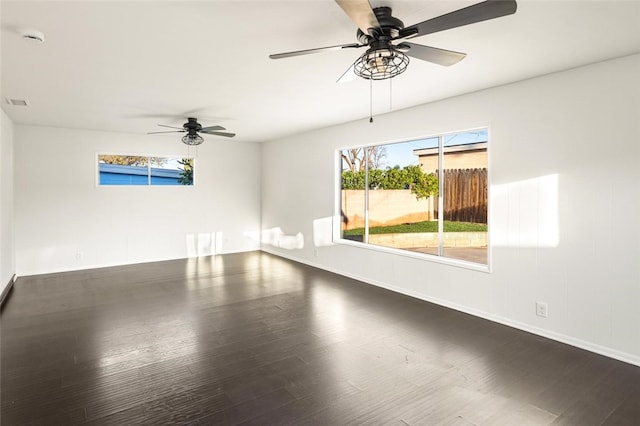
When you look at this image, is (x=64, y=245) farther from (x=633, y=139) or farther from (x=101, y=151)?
(x=633, y=139)

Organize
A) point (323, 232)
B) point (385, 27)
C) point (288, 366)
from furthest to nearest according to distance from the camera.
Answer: point (323, 232)
point (288, 366)
point (385, 27)

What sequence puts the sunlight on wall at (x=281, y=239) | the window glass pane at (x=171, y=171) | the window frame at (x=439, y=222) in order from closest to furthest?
1. the window frame at (x=439, y=222)
2. the sunlight on wall at (x=281, y=239)
3. the window glass pane at (x=171, y=171)

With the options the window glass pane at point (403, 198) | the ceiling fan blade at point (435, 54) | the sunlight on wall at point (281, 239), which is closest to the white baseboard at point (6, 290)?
the sunlight on wall at point (281, 239)

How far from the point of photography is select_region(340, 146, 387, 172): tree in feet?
18.0

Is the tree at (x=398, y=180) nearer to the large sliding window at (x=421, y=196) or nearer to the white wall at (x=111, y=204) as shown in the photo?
the large sliding window at (x=421, y=196)

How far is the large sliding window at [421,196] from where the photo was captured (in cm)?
417

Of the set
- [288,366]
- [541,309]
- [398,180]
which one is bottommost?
[288,366]

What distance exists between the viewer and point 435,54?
2.28 m

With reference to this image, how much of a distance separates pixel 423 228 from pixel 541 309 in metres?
1.82

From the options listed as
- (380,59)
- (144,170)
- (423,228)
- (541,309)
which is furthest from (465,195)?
(144,170)

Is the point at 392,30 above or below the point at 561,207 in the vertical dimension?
above

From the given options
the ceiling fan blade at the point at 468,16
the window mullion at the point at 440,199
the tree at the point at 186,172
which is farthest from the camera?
the tree at the point at 186,172

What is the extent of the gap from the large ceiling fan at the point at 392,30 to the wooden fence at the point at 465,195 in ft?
6.96

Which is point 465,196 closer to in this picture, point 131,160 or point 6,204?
point 131,160
